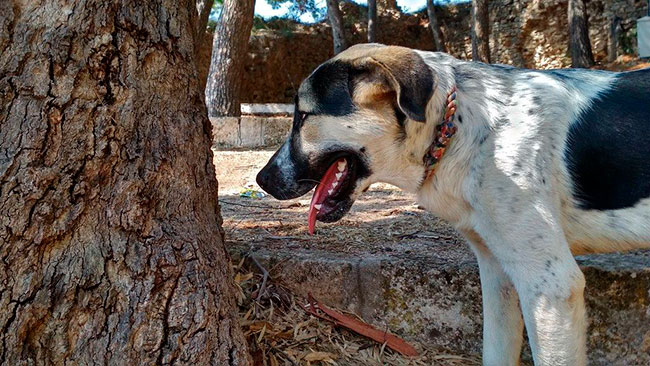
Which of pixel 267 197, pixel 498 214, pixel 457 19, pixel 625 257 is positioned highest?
pixel 457 19

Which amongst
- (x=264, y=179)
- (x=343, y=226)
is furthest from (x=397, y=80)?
(x=343, y=226)

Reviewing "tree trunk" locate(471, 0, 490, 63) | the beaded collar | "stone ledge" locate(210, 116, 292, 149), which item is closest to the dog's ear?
the beaded collar

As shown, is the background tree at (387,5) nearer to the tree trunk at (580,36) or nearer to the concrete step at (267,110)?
the tree trunk at (580,36)

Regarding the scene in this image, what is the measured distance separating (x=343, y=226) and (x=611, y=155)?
6.78 ft

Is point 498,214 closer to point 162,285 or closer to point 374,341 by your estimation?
point 374,341

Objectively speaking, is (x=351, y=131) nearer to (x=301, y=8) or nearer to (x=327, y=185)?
(x=327, y=185)

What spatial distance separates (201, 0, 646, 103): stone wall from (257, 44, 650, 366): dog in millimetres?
16898

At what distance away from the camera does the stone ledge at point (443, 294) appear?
2783mm

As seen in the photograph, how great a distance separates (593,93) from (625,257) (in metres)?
1.01

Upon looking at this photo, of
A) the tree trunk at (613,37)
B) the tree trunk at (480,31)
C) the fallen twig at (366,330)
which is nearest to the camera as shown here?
the fallen twig at (366,330)

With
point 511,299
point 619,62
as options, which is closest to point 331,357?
point 511,299

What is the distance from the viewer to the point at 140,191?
2.14m

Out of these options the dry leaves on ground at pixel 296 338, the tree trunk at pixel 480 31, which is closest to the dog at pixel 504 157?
the dry leaves on ground at pixel 296 338

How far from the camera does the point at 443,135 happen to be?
2432mm
